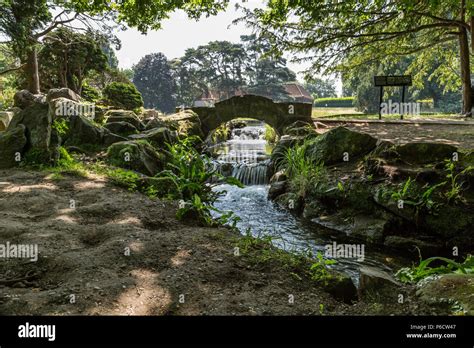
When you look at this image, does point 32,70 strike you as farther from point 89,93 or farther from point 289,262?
point 289,262

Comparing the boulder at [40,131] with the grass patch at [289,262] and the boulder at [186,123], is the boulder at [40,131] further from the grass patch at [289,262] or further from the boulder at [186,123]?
the boulder at [186,123]

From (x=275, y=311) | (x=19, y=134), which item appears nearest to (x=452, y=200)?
(x=275, y=311)

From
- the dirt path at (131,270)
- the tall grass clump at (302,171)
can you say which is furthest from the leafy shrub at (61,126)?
the tall grass clump at (302,171)

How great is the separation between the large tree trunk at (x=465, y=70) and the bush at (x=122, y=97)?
17026 mm

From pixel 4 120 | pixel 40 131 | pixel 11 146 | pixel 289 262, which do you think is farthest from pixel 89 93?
pixel 289 262

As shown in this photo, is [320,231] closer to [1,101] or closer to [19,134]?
[19,134]

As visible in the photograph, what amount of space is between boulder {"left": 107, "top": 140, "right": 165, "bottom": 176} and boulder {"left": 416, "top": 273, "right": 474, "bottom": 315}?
6.61 m

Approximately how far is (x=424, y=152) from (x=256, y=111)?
381 inches

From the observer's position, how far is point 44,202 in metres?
5.18

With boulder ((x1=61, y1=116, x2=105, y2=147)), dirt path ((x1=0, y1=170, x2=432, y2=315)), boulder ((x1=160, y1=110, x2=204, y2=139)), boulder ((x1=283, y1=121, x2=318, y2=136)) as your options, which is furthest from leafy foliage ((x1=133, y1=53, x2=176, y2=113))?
dirt path ((x1=0, y1=170, x2=432, y2=315))

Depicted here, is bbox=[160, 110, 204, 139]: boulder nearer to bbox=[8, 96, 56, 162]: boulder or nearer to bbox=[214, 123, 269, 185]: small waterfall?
bbox=[214, 123, 269, 185]: small waterfall

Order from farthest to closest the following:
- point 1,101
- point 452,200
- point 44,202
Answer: point 1,101
point 452,200
point 44,202

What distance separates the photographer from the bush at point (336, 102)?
1988 inches

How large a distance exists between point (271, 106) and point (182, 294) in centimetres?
1413
